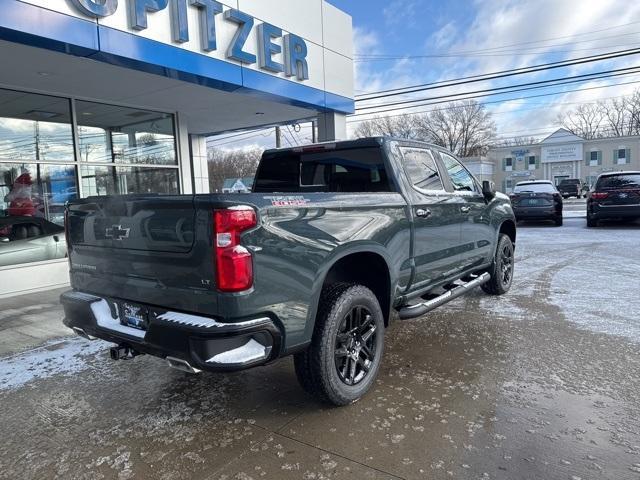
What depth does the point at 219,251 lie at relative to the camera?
2676 mm

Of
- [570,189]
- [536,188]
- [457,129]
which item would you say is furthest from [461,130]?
[536,188]

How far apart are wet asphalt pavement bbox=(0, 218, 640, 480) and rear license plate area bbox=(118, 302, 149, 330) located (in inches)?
28.4

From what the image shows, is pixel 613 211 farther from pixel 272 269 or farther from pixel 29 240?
pixel 29 240

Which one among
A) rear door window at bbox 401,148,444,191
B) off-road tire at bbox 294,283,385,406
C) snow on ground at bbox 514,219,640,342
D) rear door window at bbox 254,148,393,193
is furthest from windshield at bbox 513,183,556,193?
off-road tire at bbox 294,283,385,406

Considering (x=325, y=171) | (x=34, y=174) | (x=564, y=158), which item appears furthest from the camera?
(x=564, y=158)

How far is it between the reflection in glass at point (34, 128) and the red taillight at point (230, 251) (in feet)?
24.0

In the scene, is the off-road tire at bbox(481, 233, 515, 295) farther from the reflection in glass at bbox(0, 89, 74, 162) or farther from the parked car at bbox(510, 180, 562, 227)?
the parked car at bbox(510, 180, 562, 227)

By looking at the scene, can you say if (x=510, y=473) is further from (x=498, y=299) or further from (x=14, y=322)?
(x=14, y=322)

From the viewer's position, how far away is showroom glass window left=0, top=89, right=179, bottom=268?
26.7ft

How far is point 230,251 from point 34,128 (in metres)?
7.77

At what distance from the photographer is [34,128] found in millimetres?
8617

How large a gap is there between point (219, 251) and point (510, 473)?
78.0 inches

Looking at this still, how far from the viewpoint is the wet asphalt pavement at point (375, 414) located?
2760 millimetres

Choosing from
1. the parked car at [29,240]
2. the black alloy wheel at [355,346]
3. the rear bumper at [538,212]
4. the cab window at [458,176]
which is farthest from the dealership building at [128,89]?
the rear bumper at [538,212]
